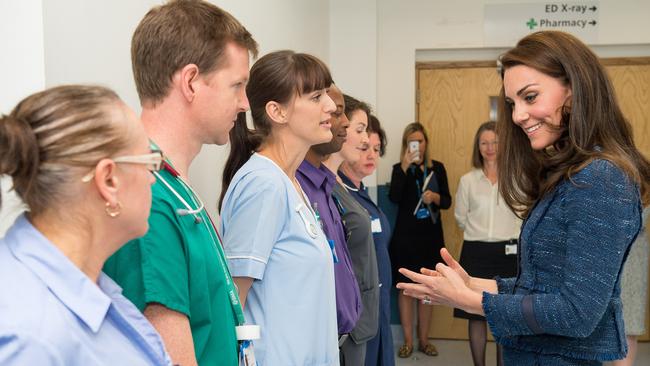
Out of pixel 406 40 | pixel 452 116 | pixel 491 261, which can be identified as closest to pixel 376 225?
pixel 491 261

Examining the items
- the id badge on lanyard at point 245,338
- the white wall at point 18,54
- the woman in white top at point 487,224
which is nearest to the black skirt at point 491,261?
the woman in white top at point 487,224

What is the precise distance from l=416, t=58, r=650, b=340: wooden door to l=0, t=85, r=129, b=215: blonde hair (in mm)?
4459

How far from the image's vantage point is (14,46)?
4.30 ft

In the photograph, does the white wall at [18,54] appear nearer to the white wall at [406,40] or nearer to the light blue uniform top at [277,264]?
the light blue uniform top at [277,264]

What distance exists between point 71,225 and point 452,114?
4576 millimetres

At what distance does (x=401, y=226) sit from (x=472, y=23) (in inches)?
69.2

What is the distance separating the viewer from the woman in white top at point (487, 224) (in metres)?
4.24

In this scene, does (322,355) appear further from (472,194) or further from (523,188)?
(472,194)

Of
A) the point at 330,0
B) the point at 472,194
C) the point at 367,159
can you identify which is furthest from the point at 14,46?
the point at 330,0

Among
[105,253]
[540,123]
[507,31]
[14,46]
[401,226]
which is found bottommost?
[401,226]

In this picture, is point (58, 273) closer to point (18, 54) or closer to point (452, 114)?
point (18, 54)

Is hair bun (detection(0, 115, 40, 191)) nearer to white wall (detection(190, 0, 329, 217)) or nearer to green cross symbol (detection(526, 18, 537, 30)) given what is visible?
white wall (detection(190, 0, 329, 217))

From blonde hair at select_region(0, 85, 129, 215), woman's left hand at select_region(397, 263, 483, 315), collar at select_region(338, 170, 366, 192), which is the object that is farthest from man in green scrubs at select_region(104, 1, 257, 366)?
collar at select_region(338, 170, 366, 192)

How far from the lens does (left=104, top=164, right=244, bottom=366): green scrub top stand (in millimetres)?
1028
